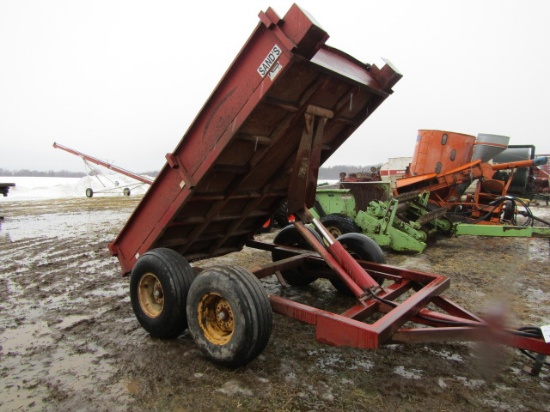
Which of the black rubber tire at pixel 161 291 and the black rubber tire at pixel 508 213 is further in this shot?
the black rubber tire at pixel 508 213

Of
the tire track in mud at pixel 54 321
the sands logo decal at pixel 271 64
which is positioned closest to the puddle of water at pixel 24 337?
the tire track in mud at pixel 54 321

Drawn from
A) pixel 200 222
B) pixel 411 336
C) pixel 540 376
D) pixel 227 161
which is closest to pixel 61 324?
pixel 200 222

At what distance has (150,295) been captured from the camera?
3.79 metres

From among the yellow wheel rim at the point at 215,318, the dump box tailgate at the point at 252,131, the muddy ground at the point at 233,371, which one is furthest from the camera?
the yellow wheel rim at the point at 215,318

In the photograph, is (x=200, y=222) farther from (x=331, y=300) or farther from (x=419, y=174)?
(x=419, y=174)

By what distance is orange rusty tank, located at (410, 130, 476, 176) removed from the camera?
10305mm

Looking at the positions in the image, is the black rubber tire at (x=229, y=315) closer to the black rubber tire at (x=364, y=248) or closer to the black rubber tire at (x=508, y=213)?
the black rubber tire at (x=364, y=248)

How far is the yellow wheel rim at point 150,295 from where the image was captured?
3.69 metres

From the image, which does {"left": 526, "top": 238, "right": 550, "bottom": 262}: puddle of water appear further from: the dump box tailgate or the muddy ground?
the dump box tailgate

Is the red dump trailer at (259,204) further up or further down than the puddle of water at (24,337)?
further up

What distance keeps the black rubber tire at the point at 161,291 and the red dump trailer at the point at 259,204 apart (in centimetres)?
1

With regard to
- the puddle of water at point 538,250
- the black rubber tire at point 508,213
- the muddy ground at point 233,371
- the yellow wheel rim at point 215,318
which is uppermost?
the black rubber tire at point 508,213

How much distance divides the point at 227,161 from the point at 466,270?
16.0ft

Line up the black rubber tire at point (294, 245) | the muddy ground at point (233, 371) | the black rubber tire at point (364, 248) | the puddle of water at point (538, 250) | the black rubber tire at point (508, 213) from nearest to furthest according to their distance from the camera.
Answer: the muddy ground at point (233, 371), the black rubber tire at point (364, 248), the black rubber tire at point (294, 245), the puddle of water at point (538, 250), the black rubber tire at point (508, 213)
